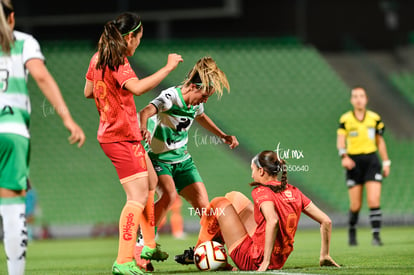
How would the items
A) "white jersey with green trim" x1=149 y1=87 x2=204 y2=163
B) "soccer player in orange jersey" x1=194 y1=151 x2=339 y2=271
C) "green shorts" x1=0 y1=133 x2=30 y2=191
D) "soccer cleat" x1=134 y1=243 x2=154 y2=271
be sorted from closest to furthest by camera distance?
1. "green shorts" x1=0 y1=133 x2=30 y2=191
2. "soccer player in orange jersey" x1=194 y1=151 x2=339 y2=271
3. "soccer cleat" x1=134 y1=243 x2=154 y2=271
4. "white jersey with green trim" x1=149 y1=87 x2=204 y2=163

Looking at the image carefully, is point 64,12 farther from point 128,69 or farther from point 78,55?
point 128,69

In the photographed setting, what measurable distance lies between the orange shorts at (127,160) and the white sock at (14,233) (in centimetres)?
114

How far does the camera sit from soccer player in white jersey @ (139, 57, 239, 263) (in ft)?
21.0

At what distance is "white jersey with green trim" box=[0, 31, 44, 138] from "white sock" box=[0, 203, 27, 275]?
44cm

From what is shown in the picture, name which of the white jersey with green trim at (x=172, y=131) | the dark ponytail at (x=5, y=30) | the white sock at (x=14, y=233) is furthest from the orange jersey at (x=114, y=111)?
the white sock at (x=14, y=233)

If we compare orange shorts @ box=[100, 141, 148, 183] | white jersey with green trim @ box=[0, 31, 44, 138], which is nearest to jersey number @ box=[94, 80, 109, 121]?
orange shorts @ box=[100, 141, 148, 183]

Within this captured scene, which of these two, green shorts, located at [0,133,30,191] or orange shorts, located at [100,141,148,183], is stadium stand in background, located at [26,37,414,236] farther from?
green shorts, located at [0,133,30,191]

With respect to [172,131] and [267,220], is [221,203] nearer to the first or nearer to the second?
[267,220]

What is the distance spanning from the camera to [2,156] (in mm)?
4387

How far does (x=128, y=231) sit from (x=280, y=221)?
1.18 m

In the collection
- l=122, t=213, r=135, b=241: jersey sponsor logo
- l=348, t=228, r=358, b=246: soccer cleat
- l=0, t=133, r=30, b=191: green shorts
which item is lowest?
l=348, t=228, r=358, b=246: soccer cleat

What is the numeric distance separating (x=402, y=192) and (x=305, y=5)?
7518 mm

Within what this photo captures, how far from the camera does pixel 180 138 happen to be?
6547 millimetres

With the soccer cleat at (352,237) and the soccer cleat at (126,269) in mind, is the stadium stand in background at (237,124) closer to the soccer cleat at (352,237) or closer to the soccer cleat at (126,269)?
the soccer cleat at (352,237)
